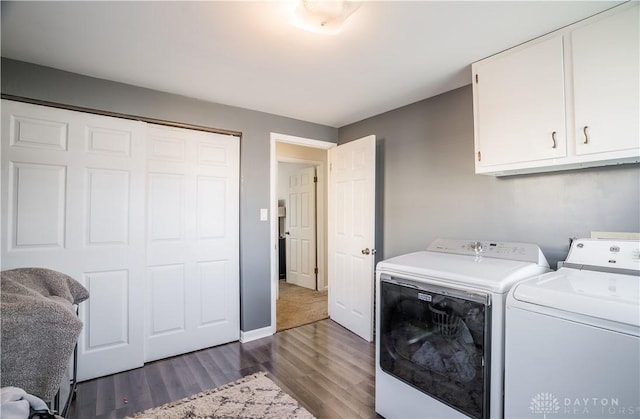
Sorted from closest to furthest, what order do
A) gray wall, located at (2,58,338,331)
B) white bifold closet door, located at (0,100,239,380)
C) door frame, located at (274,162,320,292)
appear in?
white bifold closet door, located at (0,100,239,380) < gray wall, located at (2,58,338,331) < door frame, located at (274,162,320,292)

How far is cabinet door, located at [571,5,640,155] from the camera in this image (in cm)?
140

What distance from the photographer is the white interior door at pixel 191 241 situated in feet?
8.24

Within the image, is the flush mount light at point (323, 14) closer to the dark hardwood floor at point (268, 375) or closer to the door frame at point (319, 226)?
the dark hardwood floor at point (268, 375)

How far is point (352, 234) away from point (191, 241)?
5.10 feet

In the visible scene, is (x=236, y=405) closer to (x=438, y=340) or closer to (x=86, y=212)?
(x=438, y=340)

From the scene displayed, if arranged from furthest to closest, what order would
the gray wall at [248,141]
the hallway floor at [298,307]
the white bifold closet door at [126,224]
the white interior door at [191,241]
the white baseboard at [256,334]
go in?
1. the hallway floor at [298,307]
2. the white baseboard at [256,334]
3. the white interior door at [191,241]
4. the gray wall at [248,141]
5. the white bifold closet door at [126,224]

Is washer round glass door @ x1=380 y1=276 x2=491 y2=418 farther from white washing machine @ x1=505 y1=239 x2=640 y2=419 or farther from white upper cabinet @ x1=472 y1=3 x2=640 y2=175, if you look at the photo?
white upper cabinet @ x1=472 y1=3 x2=640 y2=175

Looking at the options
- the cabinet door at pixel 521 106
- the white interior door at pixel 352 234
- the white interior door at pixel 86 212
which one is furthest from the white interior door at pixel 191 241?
the cabinet door at pixel 521 106

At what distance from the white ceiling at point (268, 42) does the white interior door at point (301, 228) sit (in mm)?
2336

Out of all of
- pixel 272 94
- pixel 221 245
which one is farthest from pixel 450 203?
pixel 221 245

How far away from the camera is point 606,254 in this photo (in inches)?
59.2

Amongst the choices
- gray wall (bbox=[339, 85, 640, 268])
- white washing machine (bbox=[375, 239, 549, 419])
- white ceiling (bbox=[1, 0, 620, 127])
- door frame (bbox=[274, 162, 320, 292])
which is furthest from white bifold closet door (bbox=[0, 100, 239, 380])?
door frame (bbox=[274, 162, 320, 292])

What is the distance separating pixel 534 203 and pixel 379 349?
141cm

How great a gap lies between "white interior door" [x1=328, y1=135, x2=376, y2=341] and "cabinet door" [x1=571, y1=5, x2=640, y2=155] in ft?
5.14
